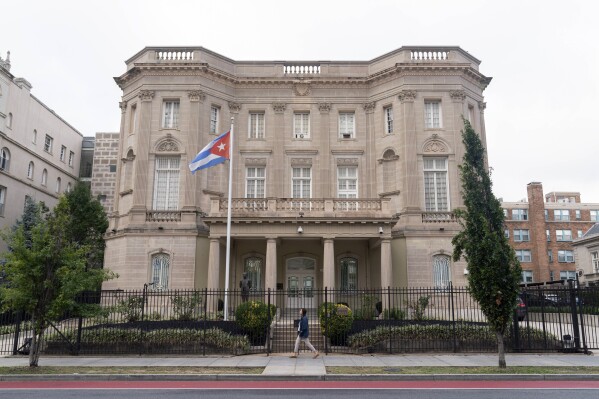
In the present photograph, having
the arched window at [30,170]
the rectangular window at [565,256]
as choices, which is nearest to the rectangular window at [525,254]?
the rectangular window at [565,256]

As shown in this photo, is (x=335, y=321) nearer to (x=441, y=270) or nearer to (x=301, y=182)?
(x=441, y=270)

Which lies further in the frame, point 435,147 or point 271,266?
point 435,147

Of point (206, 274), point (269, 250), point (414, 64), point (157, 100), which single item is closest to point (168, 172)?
point (157, 100)

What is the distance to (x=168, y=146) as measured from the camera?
99.2 feet

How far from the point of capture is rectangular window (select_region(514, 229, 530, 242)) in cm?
6931

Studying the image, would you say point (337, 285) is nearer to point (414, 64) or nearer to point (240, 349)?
point (240, 349)

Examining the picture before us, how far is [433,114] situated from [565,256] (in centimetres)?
4971

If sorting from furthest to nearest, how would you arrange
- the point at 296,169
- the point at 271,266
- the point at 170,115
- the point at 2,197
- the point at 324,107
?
1. the point at 2,197
2. the point at 324,107
3. the point at 296,169
4. the point at 170,115
5. the point at 271,266

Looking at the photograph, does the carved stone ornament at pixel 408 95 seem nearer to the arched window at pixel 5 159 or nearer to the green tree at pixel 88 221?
the green tree at pixel 88 221

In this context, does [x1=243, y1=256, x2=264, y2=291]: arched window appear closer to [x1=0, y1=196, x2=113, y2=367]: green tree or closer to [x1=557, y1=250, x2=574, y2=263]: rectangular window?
[x1=0, y1=196, x2=113, y2=367]: green tree

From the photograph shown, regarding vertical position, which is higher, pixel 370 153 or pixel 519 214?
pixel 519 214

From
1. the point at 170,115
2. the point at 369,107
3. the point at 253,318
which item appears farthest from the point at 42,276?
the point at 369,107

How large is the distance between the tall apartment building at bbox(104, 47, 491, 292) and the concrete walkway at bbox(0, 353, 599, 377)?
362 inches

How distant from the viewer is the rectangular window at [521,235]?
69312 mm
